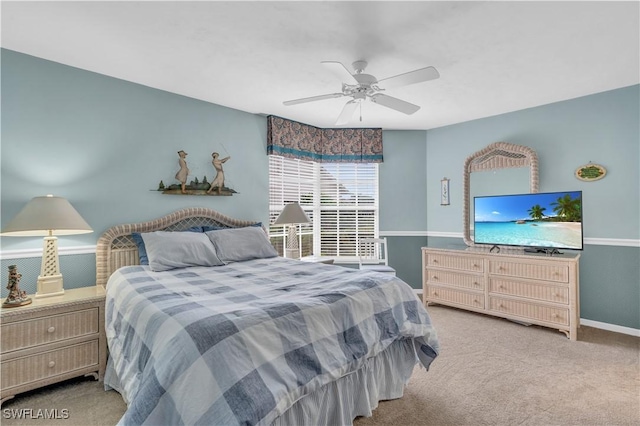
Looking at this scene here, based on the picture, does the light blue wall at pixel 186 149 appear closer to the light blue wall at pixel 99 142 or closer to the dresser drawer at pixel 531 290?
the light blue wall at pixel 99 142

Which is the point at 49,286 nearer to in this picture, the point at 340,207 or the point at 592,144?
the point at 340,207

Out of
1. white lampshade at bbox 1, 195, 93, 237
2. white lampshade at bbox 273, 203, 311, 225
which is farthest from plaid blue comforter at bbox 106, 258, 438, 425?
white lampshade at bbox 273, 203, 311, 225

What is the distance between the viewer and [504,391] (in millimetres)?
2338

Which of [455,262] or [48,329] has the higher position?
[455,262]

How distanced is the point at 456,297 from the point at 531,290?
33.9 inches

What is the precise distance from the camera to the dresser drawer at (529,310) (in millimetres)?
3342

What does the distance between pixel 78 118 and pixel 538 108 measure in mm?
4966

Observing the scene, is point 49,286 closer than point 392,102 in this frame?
Yes

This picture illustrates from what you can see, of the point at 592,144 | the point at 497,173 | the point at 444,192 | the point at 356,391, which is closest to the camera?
the point at 356,391

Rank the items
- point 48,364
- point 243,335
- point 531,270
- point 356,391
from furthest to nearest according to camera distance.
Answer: point 531,270 → point 48,364 → point 356,391 → point 243,335

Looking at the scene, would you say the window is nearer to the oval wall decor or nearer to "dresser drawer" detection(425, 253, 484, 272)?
"dresser drawer" detection(425, 253, 484, 272)

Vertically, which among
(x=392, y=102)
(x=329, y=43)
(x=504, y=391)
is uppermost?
(x=329, y=43)

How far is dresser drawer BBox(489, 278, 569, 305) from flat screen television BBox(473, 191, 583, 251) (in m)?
0.47

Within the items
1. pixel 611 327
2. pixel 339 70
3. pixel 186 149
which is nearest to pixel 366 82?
pixel 339 70
